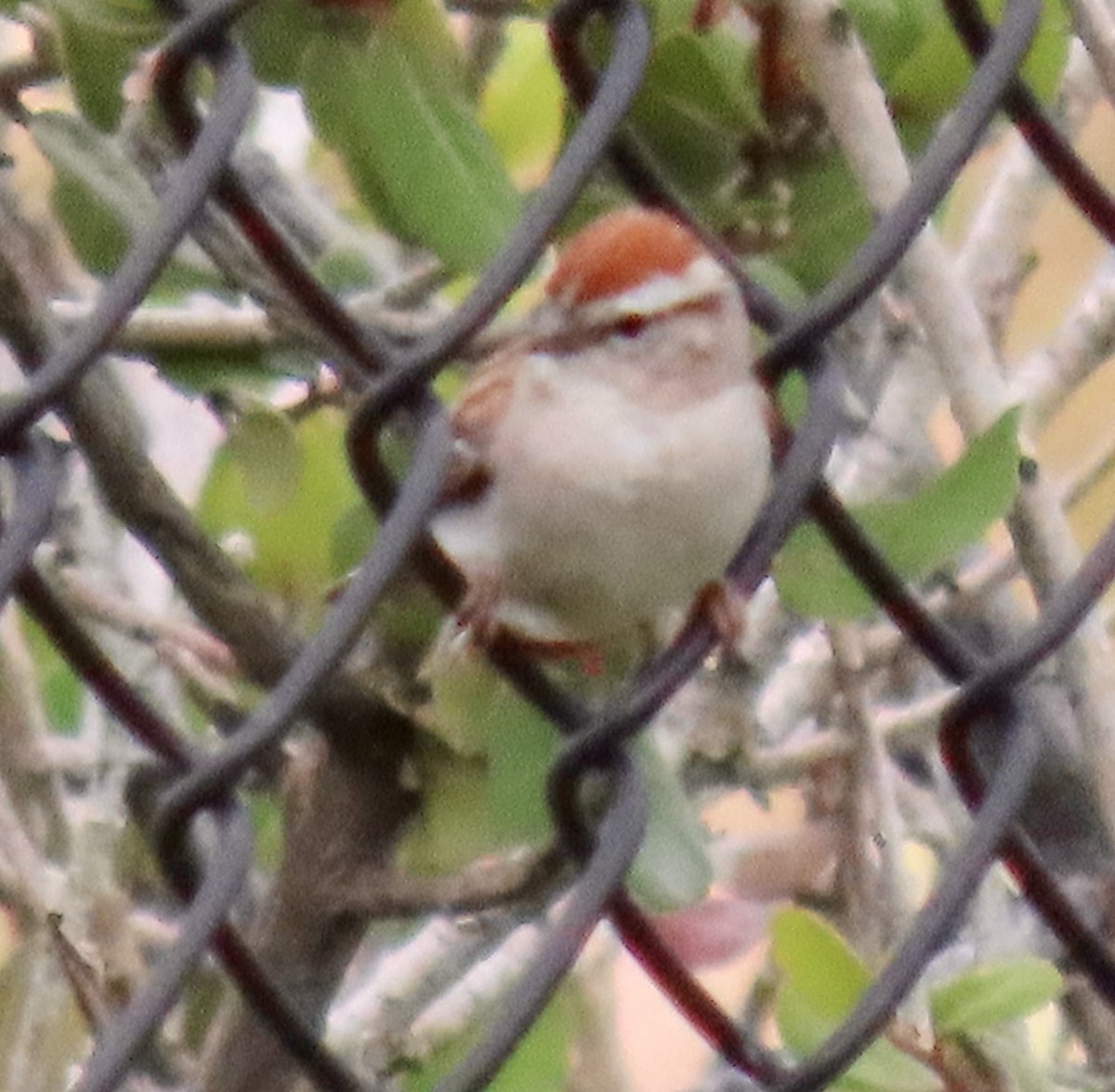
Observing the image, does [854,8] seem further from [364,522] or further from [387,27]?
[364,522]

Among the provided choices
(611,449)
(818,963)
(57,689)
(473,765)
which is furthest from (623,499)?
(57,689)

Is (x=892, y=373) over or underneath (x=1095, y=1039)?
over

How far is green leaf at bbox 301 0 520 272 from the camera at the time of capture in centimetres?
71

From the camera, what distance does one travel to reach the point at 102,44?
2.32ft

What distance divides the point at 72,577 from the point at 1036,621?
0.56 meters

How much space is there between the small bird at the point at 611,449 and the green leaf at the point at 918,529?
2.8 inches

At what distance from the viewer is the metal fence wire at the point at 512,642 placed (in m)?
0.56

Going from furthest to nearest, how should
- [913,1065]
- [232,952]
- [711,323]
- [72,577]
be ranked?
[72,577]
[711,323]
[913,1065]
[232,952]

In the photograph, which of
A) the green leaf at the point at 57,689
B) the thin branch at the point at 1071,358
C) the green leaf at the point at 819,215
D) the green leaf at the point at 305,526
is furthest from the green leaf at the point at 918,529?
the green leaf at the point at 57,689

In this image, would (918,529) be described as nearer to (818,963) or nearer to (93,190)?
(818,963)

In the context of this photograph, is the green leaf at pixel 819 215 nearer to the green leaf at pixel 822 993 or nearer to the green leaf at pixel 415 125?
the green leaf at pixel 415 125

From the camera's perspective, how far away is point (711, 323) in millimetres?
927

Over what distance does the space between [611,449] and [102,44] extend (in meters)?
0.30

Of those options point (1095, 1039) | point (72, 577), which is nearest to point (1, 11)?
point (72, 577)
